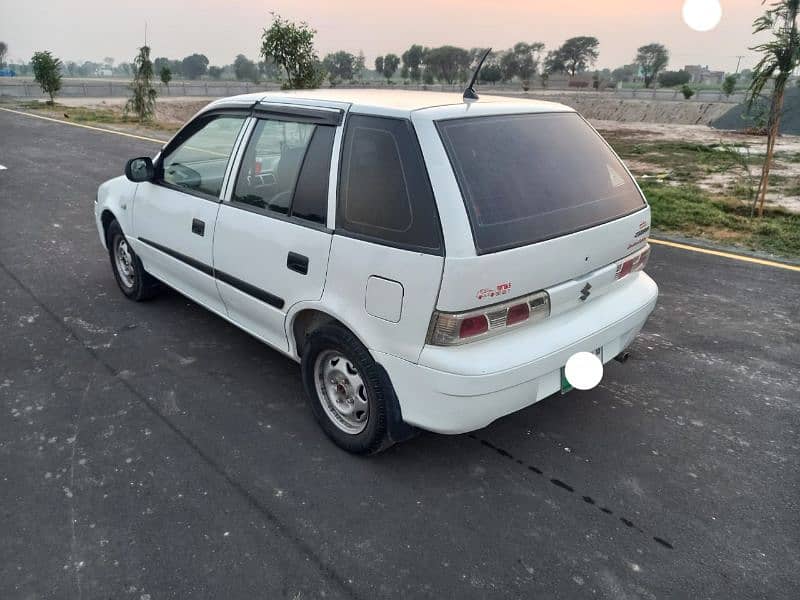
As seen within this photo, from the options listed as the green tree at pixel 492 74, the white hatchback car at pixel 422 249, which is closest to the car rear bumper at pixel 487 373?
the white hatchback car at pixel 422 249

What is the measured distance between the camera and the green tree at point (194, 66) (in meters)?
164

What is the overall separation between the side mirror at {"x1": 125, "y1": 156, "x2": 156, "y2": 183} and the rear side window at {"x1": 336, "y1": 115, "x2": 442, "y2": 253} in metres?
2.00

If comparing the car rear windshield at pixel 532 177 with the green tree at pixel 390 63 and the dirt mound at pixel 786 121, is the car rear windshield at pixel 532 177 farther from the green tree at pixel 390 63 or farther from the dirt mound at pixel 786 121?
the green tree at pixel 390 63

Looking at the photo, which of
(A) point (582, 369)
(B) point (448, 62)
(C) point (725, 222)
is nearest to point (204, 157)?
(A) point (582, 369)

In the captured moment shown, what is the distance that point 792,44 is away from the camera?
23.4ft

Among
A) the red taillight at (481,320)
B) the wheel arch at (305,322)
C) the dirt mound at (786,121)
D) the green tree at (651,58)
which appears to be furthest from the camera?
the green tree at (651,58)

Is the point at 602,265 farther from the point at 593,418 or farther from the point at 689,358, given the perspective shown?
the point at 689,358

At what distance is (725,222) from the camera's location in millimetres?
7512

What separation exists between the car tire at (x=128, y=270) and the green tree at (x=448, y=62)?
383ft

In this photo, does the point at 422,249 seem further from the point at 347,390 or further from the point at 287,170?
the point at 287,170

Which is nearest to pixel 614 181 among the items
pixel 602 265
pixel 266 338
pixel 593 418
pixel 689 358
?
pixel 602 265

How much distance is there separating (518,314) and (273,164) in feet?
5.51

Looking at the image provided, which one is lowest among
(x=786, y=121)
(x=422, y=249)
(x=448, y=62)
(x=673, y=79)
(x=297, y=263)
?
(x=297, y=263)

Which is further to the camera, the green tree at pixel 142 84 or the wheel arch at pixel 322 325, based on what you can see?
the green tree at pixel 142 84
